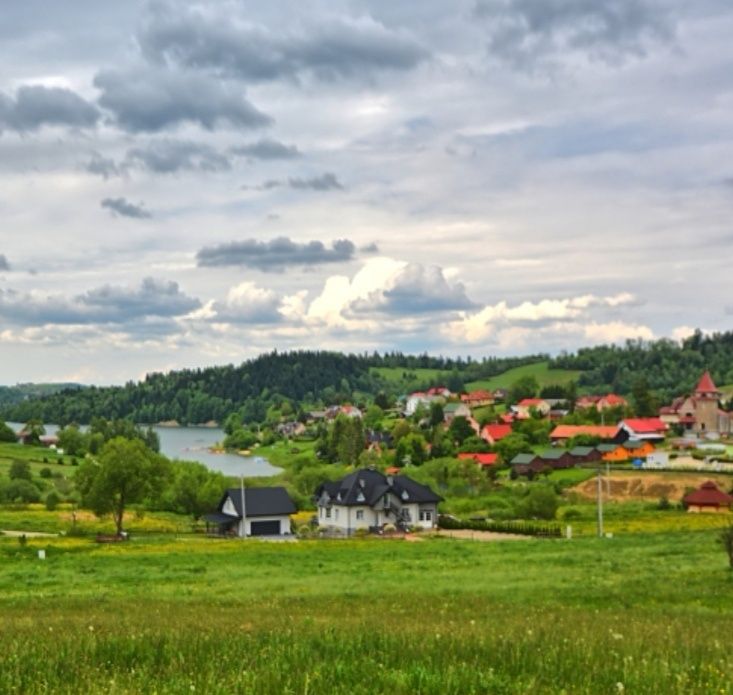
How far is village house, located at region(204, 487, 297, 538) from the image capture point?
3253 inches

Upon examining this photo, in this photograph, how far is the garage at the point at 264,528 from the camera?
8300 centimetres

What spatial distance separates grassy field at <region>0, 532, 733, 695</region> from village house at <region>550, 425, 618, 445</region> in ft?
396

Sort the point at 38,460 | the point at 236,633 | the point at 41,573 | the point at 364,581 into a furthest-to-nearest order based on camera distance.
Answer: the point at 38,460 → the point at 41,573 → the point at 364,581 → the point at 236,633

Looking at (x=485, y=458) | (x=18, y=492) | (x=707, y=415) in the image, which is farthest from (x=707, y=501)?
(x=707, y=415)

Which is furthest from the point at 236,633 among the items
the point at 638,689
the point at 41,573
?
the point at 41,573

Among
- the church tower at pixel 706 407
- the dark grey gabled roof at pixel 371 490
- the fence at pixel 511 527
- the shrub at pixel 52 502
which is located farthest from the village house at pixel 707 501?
the church tower at pixel 706 407

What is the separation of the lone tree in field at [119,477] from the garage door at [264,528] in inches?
511

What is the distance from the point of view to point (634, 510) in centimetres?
8694

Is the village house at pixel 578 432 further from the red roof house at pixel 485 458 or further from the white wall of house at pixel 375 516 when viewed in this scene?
the white wall of house at pixel 375 516

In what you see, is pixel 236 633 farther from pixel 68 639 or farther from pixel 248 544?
pixel 248 544

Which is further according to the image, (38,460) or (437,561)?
(38,460)

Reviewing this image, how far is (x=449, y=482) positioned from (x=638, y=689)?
11201 cm

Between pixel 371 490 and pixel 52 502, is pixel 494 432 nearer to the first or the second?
pixel 371 490

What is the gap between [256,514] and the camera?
82438 mm
